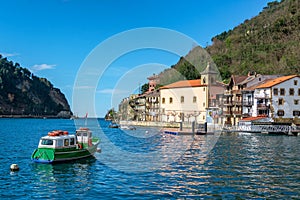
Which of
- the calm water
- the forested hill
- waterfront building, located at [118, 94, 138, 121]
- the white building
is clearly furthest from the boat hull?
waterfront building, located at [118, 94, 138, 121]

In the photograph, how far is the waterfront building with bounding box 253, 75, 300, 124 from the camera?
81.3 meters

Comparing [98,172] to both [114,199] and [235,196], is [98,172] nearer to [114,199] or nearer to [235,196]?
[114,199]

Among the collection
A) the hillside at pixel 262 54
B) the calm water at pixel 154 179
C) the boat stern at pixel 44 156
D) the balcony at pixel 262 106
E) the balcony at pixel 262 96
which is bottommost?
the calm water at pixel 154 179

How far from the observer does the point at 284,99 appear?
81.8 metres

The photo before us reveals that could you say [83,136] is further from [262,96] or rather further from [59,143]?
[262,96]

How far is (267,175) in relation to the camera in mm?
26766

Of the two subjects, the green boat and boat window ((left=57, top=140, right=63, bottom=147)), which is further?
boat window ((left=57, top=140, right=63, bottom=147))

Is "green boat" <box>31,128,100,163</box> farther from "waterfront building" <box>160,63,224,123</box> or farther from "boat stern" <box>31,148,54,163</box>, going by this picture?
"waterfront building" <box>160,63,224,123</box>

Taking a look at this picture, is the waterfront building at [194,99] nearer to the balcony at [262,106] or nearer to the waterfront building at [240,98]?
the waterfront building at [240,98]

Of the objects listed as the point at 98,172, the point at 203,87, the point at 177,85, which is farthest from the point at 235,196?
the point at 177,85

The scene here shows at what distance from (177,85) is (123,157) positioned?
85.5 meters

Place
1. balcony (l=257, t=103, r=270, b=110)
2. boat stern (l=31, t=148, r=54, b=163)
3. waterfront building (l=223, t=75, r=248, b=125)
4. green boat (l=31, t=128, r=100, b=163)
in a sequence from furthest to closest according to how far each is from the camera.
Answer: waterfront building (l=223, t=75, r=248, b=125), balcony (l=257, t=103, r=270, b=110), green boat (l=31, t=128, r=100, b=163), boat stern (l=31, t=148, r=54, b=163)

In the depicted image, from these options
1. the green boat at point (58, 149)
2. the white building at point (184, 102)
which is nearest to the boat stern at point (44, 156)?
the green boat at point (58, 149)

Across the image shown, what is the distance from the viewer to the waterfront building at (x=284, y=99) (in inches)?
3201
